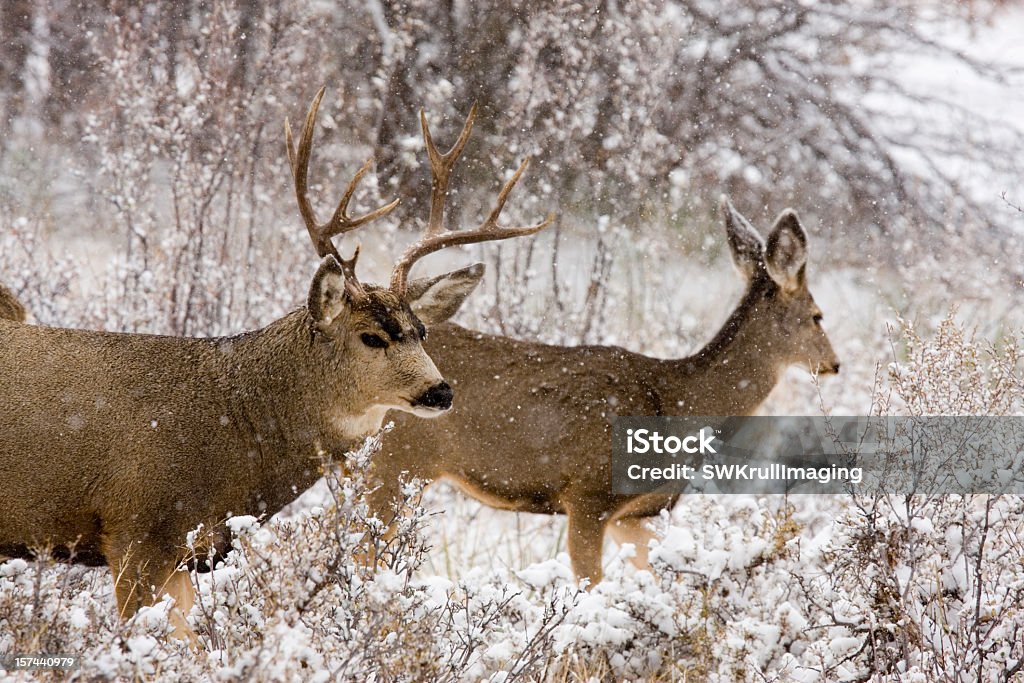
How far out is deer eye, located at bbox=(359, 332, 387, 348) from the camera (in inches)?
166

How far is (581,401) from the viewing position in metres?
5.38

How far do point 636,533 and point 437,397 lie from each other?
2.06 meters

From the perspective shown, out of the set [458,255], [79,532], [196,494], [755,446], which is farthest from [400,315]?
[458,255]

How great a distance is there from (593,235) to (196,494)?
706 centimetres

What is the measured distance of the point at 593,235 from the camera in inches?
414

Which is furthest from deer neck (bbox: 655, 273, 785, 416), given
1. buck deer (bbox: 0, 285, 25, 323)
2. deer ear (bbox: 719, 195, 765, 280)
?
buck deer (bbox: 0, 285, 25, 323)

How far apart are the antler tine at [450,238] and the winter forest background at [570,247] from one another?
1121mm

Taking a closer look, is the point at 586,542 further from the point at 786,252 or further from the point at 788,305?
the point at 786,252

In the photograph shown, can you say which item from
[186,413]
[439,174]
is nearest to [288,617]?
[186,413]

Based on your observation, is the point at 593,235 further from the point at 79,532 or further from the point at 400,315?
the point at 79,532

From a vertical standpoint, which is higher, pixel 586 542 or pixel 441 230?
pixel 441 230

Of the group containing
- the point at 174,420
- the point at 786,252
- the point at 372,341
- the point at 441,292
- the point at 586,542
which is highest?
the point at 786,252

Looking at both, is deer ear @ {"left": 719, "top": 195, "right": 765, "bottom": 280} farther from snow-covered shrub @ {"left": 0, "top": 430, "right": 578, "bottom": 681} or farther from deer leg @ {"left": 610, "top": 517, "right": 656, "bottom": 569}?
snow-covered shrub @ {"left": 0, "top": 430, "right": 578, "bottom": 681}

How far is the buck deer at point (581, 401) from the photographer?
16.8 feet
